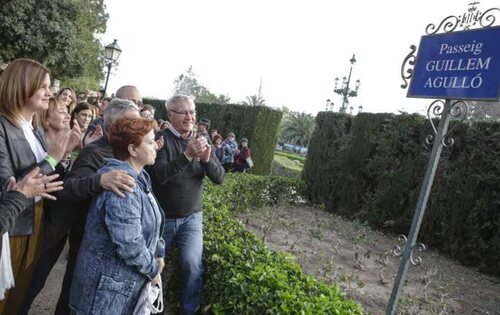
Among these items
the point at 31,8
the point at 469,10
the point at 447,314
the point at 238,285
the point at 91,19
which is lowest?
the point at 447,314

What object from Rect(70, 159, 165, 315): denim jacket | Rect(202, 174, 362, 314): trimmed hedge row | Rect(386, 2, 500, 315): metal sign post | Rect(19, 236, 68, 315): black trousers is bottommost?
Rect(19, 236, 68, 315): black trousers

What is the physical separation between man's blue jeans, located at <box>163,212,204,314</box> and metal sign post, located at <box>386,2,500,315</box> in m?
1.69

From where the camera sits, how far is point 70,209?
2.88 meters

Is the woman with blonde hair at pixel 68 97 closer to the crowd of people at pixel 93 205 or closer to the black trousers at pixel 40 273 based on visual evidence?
the crowd of people at pixel 93 205

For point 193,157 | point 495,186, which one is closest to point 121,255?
point 193,157

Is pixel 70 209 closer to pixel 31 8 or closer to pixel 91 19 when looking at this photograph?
pixel 31 8

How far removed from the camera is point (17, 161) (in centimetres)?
247

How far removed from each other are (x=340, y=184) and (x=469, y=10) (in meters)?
8.73

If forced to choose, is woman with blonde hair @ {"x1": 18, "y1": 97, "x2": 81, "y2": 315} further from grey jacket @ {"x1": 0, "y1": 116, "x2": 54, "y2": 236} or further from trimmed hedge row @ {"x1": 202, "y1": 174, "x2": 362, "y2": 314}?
trimmed hedge row @ {"x1": 202, "y1": 174, "x2": 362, "y2": 314}

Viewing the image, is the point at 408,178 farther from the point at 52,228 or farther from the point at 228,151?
the point at 52,228

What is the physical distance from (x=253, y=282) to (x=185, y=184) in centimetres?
112

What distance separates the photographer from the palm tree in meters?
68.8

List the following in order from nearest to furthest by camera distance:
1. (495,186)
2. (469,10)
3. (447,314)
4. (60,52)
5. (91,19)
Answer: (469,10) → (447,314) → (495,186) → (60,52) → (91,19)

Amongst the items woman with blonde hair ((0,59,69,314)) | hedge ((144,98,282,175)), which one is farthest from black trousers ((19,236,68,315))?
hedge ((144,98,282,175))
